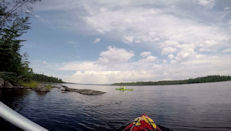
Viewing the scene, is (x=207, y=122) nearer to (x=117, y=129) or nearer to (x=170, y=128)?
(x=170, y=128)

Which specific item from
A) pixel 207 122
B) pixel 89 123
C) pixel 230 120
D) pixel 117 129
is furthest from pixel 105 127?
pixel 230 120

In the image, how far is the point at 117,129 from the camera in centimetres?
989

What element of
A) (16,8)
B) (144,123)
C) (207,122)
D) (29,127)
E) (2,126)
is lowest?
(207,122)

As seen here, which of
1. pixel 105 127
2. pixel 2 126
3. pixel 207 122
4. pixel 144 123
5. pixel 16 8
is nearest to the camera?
pixel 144 123

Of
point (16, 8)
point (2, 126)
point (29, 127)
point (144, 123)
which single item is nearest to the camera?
point (29, 127)

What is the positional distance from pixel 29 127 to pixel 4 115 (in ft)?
0.79

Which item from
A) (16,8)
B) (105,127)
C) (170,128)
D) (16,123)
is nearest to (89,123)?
(105,127)

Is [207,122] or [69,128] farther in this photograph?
[207,122]

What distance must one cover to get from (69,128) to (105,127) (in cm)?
306

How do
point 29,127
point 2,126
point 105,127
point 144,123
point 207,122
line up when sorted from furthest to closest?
point 207,122 < point 105,127 < point 2,126 < point 144,123 < point 29,127

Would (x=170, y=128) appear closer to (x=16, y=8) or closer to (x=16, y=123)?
(x=16, y=123)

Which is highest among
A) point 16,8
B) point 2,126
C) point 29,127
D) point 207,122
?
point 16,8

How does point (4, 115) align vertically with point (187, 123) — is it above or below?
above

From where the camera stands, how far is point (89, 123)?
36.4 feet
